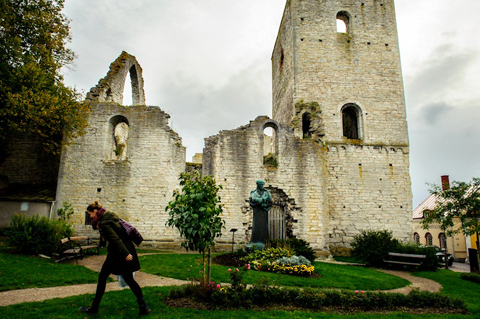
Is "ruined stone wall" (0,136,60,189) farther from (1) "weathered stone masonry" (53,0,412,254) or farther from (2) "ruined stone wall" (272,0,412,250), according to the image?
(2) "ruined stone wall" (272,0,412,250)

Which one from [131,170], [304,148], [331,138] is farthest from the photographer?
[331,138]

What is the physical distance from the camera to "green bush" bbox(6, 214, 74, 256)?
9.98m

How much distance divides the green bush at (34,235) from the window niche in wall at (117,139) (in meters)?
5.72

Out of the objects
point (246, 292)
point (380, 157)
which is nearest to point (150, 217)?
point (246, 292)

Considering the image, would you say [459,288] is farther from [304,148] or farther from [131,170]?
[131,170]

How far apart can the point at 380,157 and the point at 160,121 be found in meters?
12.6

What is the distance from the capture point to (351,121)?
19.7 metres

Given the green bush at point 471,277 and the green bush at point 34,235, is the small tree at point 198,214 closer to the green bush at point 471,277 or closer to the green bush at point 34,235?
the green bush at point 34,235

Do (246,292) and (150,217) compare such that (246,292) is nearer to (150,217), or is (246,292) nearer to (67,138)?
(150,217)

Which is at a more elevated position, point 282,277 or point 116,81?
point 116,81

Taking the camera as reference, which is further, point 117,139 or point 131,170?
point 117,139

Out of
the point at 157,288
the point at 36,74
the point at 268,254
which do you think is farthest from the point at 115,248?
the point at 36,74

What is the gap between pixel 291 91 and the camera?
19.0 m

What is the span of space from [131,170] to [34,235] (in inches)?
211
